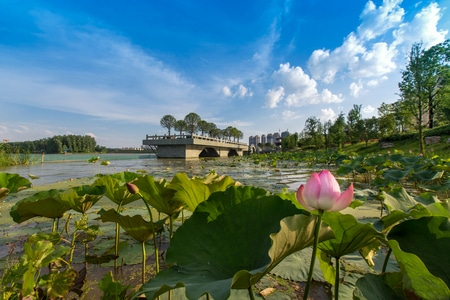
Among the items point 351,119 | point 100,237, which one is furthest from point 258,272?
point 351,119

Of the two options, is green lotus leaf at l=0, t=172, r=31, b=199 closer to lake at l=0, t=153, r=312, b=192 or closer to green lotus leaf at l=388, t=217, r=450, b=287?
lake at l=0, t=153, r=312, b=192

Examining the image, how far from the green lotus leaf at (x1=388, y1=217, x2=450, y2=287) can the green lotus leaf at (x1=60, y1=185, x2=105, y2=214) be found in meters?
1.41

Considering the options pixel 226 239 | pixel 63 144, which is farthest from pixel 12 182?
pixel 63 144

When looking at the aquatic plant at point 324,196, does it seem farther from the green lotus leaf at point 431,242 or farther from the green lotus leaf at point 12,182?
the green lotus leaf at point 12,182

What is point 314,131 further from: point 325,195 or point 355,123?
point 325,195

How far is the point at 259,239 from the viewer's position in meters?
0.68

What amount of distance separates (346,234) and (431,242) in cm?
21

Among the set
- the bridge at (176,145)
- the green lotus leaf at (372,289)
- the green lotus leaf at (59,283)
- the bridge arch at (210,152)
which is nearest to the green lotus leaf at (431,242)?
the green lotus leaf at (372,289)

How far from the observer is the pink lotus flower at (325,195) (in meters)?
0.52

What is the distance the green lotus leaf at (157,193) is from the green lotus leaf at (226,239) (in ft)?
1.11

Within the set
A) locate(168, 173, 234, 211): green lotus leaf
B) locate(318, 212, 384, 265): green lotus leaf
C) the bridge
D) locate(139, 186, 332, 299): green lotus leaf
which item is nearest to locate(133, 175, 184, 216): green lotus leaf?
locate(168, 173, 234, 211): green lotus leaf

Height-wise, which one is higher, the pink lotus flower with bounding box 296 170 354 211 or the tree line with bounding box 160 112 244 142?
the tree line with bounding box 160 112 244 142

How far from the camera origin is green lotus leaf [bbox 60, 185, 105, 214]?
1201mm

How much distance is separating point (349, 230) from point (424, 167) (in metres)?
4.07
